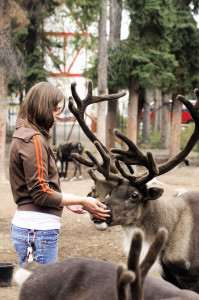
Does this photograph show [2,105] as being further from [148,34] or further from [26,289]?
[26,289]

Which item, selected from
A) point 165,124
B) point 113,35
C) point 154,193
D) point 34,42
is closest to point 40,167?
point 154,193

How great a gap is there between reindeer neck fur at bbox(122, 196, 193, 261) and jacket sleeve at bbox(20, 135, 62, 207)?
4.30 ft

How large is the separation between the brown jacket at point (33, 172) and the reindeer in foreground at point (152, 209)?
84 centimetres

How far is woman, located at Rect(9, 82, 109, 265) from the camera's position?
108 inches

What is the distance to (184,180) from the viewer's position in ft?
38.7

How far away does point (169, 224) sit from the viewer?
4.00m

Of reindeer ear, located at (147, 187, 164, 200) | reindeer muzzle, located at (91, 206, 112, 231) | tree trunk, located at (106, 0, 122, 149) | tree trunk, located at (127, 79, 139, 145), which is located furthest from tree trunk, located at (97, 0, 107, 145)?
reindeer muzzle, located at (91, 206, 112, 231)

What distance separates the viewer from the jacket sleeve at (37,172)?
2.73m

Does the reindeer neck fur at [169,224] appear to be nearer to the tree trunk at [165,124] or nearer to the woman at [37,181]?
the woman at [37,181]

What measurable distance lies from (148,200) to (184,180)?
26.0 feet

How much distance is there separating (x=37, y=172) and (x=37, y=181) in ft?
0.17

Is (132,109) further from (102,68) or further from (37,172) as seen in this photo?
(37,172)

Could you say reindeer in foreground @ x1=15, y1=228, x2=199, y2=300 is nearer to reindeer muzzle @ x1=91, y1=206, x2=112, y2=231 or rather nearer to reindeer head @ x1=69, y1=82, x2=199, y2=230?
reindeer muzzle @ x1=91, y1=206, x2=112, y2=231

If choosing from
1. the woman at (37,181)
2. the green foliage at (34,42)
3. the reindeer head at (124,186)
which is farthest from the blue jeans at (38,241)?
the green foliage at (34,42)
